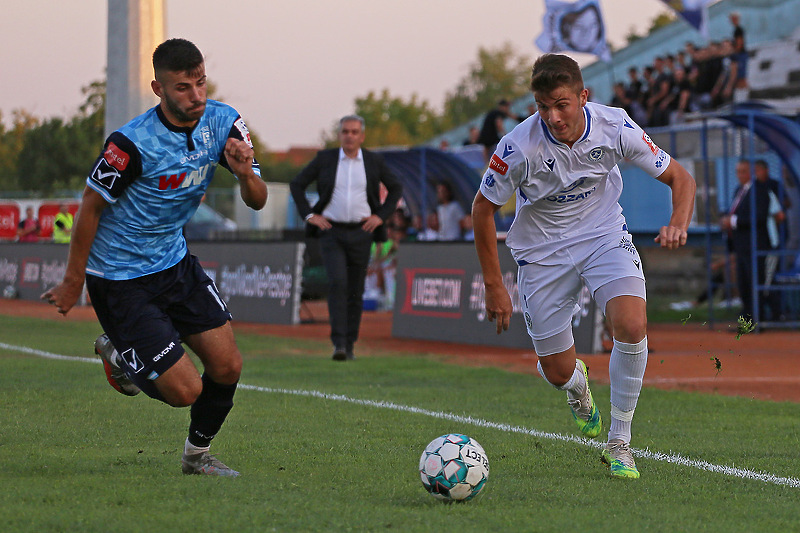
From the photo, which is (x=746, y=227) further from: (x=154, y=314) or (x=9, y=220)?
(x=9, y=220)

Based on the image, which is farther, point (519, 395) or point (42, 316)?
point (42, 316)

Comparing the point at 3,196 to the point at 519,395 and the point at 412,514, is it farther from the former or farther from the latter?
the point at 412,514

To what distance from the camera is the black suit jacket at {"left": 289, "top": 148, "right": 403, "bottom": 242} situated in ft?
38.5

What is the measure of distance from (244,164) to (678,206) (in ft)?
7.76

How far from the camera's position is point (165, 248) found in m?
5.39

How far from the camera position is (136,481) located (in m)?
5.13

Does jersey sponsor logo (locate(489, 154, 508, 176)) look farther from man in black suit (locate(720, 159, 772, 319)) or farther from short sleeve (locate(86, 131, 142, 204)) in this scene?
man in black suit (locate(720, 159, 772, 319))

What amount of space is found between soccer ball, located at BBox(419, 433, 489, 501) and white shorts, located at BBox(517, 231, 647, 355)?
1396 mm

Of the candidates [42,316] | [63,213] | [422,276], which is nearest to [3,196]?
[63,213]

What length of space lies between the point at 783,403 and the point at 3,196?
37.1 metres

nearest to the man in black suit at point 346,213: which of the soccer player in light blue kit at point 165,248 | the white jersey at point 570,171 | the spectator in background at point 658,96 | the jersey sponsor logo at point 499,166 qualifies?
the white jersey at point 570,171

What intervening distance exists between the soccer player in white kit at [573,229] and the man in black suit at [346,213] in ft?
17.6

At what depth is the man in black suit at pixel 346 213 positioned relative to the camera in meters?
11.6

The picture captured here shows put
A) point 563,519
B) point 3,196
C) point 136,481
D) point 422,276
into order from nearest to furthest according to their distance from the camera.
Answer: point 563,519, point 136,481, point 422,276, point 3,196
